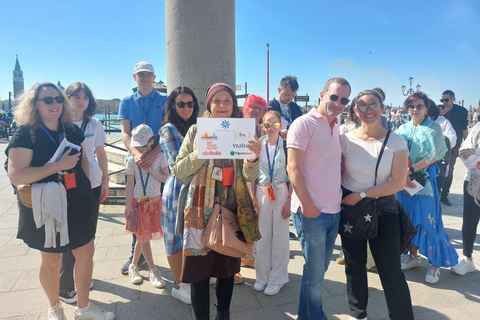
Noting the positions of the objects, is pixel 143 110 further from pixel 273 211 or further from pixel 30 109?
pixel 273 211

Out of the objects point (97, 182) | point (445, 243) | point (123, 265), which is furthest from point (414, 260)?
point (97, 182)

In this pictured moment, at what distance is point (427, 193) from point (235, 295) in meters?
2.49

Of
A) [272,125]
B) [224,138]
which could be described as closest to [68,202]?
[224,138]

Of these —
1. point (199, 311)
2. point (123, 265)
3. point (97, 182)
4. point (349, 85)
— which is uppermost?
point (349, 85)

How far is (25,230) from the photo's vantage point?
241 cm

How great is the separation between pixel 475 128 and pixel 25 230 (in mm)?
4793

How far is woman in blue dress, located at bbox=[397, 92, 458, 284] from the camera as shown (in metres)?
3.38

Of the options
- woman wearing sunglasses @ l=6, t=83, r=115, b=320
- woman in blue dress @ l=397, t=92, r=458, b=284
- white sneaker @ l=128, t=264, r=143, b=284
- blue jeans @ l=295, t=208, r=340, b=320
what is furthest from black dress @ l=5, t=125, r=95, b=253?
woman in blue dress @ l=397, t=92, r=458, b=284

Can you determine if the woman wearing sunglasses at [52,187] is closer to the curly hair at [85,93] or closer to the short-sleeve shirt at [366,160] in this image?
the curly hair at [85,93]

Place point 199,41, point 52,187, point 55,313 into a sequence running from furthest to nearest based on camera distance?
point 199,41
point 55,313
point 52,187

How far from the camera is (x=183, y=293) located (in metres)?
3.00

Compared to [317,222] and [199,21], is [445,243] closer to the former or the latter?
[317,222]

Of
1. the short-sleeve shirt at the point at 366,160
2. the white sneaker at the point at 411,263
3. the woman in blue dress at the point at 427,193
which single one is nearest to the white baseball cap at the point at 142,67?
the short-sleeve shirt at the point at 366,160

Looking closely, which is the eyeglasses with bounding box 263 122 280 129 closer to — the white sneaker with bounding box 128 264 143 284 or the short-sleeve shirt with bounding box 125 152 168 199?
the short-sleeve shirt with bounding box 125 152 168 199
